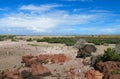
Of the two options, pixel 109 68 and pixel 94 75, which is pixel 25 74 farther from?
pixel 109 68

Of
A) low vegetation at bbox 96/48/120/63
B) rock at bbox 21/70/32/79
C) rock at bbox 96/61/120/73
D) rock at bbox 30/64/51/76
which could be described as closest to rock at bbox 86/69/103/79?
rock at bbox 96/61/120/73

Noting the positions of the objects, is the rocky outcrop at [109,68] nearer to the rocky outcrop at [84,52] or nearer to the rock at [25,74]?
the rock at [25,74]

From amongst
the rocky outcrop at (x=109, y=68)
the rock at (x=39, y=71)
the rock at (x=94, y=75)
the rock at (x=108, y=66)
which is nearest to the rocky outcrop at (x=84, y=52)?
the rocky outcrop at (x=109, y=68)

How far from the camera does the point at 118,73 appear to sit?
23.6 metres

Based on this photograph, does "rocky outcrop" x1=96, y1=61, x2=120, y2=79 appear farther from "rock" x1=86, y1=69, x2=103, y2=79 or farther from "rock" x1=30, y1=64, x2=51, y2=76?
"rock" x1=30, y1=64, x2=51, y2=76

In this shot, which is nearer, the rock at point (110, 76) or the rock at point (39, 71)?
the rock at point (110, 76)

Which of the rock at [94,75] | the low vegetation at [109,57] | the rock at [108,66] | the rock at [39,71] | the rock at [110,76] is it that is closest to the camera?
the rock at [110,76]

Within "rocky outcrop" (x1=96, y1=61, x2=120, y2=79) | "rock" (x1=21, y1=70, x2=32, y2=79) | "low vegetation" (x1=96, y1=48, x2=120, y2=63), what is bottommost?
"rock" (x1=21, y1=70, x2=32, y2=79)

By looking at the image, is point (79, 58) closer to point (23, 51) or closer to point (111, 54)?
point (111, 54)

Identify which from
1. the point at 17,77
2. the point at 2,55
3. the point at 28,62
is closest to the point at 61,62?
the point at 28,62

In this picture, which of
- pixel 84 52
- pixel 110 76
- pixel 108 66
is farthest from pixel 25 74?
pixel 84 52

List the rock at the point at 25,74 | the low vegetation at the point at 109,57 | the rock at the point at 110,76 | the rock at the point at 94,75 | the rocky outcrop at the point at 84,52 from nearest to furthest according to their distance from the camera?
the rock at the point at 110,76
the rock at the point at 94,75
the rock at the point at 25,74
the low vegetation at the point at 109,57
the rocky outcrop at the point at 84,52

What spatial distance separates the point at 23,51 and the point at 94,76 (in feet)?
64.6

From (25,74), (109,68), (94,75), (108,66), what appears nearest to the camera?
(94,75)
